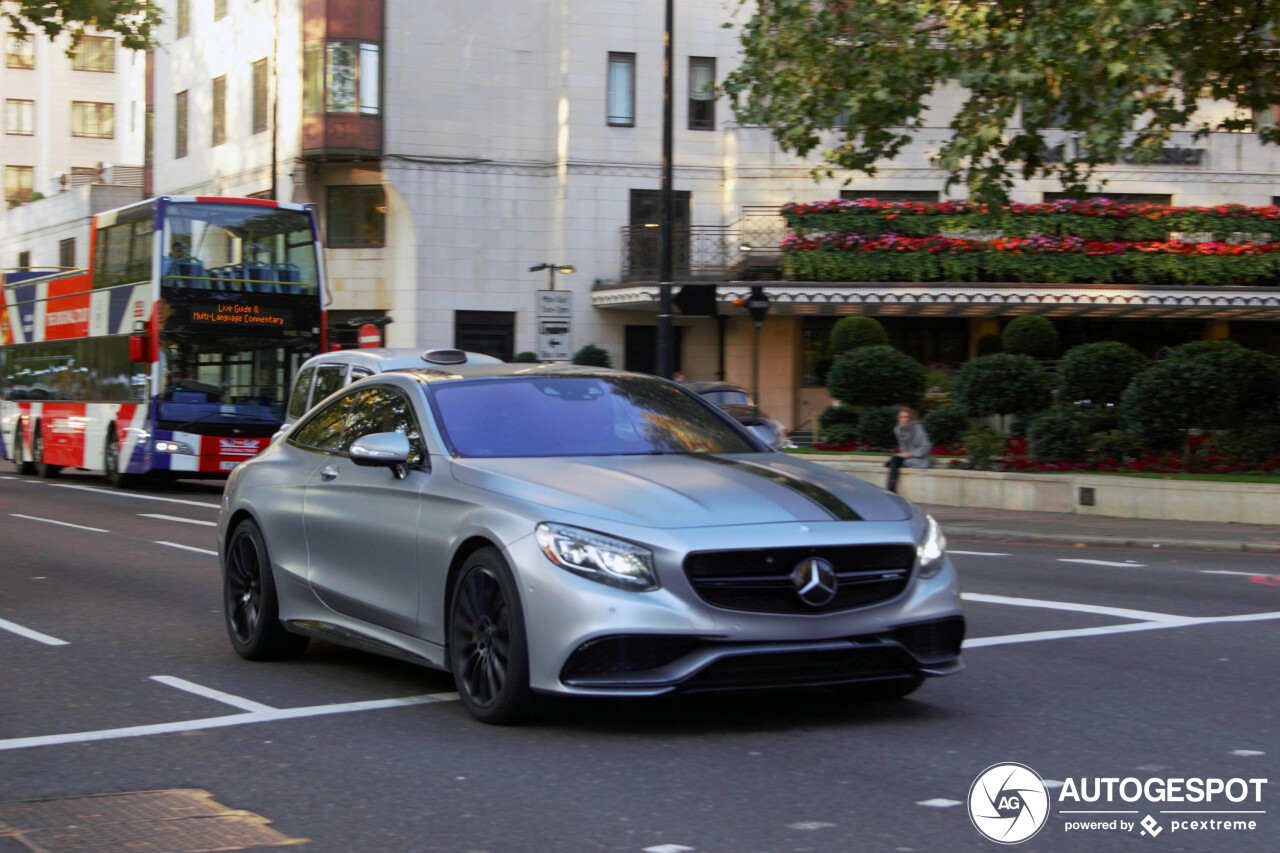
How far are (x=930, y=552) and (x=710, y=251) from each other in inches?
1300

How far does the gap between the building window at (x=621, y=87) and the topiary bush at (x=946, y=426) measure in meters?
17.4

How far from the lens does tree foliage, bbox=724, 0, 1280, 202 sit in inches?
665

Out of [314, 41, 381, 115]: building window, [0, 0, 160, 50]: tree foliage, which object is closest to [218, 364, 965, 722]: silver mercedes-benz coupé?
[0, 0, 160, 50]: tree foliage

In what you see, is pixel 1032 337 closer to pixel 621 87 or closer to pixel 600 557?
pixel 621 87

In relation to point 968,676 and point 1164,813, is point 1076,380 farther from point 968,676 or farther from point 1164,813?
point 1164,813

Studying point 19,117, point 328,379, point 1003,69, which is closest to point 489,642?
point 328,379

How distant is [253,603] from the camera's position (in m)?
8.79

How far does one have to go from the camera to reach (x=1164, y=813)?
17.4 feet

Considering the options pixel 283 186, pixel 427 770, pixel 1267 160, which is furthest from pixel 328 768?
pixel 1267 160

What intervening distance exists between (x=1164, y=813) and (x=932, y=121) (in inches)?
1411

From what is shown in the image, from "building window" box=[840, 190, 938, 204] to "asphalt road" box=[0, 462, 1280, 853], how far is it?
3017cm

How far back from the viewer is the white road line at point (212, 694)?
738 cm

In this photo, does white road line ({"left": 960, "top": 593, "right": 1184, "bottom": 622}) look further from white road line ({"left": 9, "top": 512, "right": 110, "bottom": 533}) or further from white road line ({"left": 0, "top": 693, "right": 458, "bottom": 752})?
white road line ({"left": 9, "top": 512, "right": 110, "bottom": 533})

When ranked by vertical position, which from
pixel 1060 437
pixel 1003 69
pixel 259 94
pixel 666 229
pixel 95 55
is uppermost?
pixel 95 55
